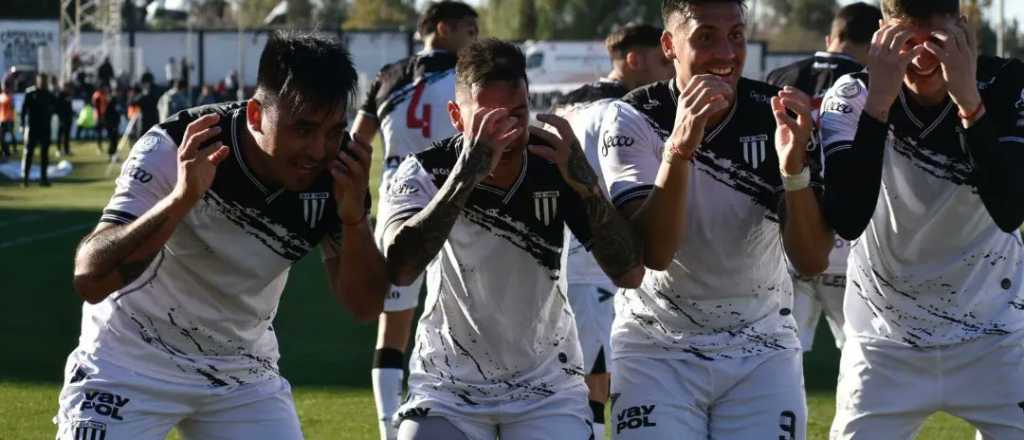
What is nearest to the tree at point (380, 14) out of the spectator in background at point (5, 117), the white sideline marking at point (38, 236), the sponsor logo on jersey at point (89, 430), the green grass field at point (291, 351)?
the spectator in background at point (5, 117)

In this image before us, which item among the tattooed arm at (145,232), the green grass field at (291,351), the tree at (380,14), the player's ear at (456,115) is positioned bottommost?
the tree at (380,14)

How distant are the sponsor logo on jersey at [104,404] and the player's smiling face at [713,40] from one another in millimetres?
2220

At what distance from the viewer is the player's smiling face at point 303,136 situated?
5.08 metres

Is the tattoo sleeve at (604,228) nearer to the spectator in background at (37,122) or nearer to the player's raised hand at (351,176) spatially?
the player's raised hand at (351,176)

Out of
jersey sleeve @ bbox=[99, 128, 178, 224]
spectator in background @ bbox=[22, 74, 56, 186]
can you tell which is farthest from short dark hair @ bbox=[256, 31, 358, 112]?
spectator in background @ bbox=[22, 74, 56, 186]

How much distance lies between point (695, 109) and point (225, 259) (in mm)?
1654

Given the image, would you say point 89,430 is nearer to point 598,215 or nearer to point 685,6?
point 598,215

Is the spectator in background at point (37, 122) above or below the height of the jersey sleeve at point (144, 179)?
below

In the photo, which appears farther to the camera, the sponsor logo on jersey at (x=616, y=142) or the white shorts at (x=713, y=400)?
the sponsor logo on jersey at (x=616, y=142)

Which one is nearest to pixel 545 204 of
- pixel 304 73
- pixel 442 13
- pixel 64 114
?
pixel 304 73

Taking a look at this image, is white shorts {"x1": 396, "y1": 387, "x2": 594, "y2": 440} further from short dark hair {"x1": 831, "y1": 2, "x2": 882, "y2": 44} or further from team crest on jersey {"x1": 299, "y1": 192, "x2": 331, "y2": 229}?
short dark hair {"x1": 831, "y1": 2, "x2": 882, "y2": 44}

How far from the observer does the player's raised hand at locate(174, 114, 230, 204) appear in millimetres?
4941

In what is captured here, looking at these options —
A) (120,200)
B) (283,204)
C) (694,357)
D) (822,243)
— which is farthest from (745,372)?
(120,200)

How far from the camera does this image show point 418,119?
10.2 metres
